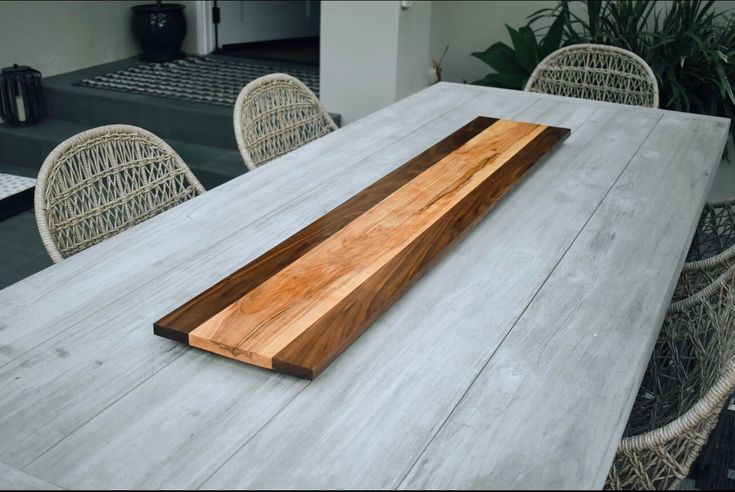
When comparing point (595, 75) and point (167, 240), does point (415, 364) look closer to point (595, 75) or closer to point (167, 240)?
point (167, 240)

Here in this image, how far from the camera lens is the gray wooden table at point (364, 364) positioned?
3.59ft

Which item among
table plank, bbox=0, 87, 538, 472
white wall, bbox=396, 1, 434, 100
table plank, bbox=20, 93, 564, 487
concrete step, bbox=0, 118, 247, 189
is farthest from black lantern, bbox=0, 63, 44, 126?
table plank, bbox=20, 93, 564, 487

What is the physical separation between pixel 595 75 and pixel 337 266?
83.7 inches

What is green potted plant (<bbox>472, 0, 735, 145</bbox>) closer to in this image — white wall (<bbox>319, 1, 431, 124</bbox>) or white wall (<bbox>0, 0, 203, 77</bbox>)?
white wall (<bbox>319, 1, 431, 124</bbox>)

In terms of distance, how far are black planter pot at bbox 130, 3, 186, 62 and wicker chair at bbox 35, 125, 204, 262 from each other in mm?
3409

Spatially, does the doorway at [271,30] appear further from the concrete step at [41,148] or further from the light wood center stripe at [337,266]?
the light wood center stripe at [337,266]

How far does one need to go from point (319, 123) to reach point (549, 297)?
1615mm

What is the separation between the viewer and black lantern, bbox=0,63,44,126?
4.63 m

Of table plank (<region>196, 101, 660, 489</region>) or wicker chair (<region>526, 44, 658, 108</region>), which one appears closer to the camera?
table plank (<region>196, 101, 660, 489</region>)

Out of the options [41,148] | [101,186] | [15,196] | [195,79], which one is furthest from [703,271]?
[195,79]

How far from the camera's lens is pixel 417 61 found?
461cm

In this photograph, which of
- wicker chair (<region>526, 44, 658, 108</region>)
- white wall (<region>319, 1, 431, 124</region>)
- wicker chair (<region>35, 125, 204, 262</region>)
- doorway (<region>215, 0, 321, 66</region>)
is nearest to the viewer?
wicker chair (<region>35, 125, 204, 262</region>)

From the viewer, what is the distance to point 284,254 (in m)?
1.65

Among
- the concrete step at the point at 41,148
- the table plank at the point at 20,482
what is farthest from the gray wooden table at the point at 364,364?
the concrete step at the point at 41,148
